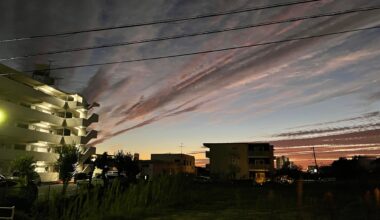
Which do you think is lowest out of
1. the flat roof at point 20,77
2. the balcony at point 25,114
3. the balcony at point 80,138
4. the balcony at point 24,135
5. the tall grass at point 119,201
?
the tall grass at point 119,201

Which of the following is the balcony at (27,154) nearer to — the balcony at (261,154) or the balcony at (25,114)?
the balcony at (25,114)

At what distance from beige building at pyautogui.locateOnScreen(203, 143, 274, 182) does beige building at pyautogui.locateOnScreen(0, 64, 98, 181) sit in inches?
1206

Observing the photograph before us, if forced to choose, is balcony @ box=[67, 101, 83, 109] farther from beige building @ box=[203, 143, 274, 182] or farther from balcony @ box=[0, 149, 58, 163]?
beige building @ box=[203, 143, 274, 182]

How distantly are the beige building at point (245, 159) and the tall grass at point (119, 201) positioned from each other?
2213 inches

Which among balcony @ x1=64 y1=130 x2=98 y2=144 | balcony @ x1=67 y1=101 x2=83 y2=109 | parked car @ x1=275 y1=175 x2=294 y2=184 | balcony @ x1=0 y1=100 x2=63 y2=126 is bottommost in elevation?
parked car @ x1=275 y1=175 x2=294 y2=184

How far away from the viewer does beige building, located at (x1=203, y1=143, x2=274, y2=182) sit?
82188mm

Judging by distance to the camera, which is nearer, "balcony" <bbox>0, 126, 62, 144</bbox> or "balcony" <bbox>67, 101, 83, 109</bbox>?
"balcony" <bbox>0, 126, 62, 144</bbox>

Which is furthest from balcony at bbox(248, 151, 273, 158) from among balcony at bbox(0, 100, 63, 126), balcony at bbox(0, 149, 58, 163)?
balcony at bbox(0, 149, 58, 163)

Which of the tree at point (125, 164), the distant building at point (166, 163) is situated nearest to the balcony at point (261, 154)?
the distant building at point (166, 163)

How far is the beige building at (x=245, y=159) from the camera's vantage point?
82.2 meters

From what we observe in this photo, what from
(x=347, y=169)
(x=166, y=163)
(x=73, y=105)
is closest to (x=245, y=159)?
(x=166, y=163)

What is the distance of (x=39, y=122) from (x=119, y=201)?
42.1 metres

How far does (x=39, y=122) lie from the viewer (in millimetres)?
54688

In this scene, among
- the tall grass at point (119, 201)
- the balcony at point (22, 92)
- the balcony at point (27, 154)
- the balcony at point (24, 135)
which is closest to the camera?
the tall grass at point (119, 201)
